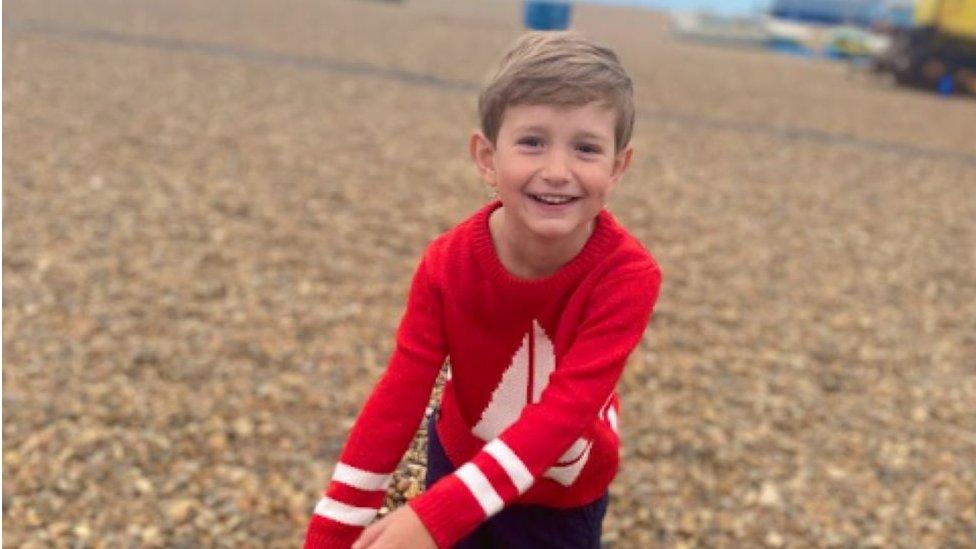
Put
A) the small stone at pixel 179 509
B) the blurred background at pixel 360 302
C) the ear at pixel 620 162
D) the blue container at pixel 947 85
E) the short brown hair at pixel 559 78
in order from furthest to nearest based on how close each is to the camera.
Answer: the blue container at pixel 947 85
the blurred background at pixel 360 302
the small stone at pixel 179 509
the ear at pixel 620 162
the short brown hair at pixel 559 78

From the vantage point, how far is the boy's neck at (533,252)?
1771 millimetres

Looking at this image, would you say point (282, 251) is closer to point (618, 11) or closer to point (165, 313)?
point (165, 313)

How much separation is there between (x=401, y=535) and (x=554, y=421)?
30 cm

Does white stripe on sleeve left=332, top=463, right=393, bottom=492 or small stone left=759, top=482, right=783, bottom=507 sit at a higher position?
white stripe on sleeve left=332, top=463, right=393, bottom=492

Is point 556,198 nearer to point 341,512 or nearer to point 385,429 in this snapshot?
point 385,429

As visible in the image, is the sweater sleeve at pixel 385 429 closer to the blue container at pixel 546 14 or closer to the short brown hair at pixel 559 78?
the short brown hair at pixel 559 78

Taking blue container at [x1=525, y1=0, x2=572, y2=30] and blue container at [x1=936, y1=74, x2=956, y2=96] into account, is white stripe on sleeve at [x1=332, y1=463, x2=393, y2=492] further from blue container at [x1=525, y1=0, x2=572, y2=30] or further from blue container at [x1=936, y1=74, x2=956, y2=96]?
blue container at [x1=936, y1=74, x2=956, y2=96]

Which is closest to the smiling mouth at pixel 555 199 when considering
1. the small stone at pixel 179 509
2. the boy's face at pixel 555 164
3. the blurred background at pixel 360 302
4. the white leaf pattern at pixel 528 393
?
the boy's face at pixel 555 164

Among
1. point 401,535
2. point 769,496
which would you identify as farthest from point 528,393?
point 769,496

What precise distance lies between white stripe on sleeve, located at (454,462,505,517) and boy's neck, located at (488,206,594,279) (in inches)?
14.1

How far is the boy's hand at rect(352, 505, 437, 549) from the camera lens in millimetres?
1611

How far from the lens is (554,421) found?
168cm

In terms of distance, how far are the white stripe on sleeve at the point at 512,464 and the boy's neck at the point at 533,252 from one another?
0.31m

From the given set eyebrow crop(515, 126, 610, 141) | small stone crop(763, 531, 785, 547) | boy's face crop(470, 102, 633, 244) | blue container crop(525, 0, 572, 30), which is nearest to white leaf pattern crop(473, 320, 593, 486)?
boy's face crop(470, 102, 633, 244)
